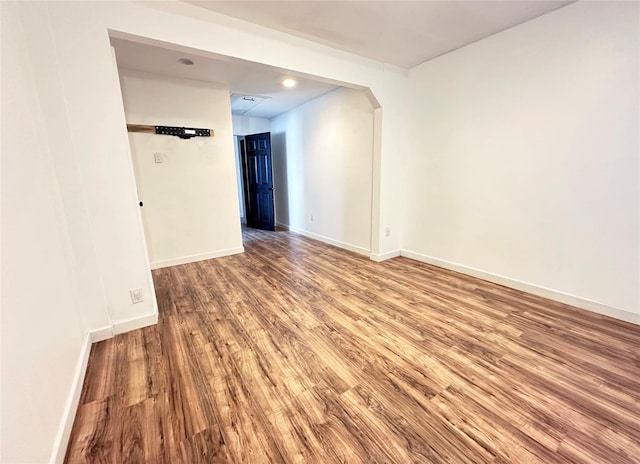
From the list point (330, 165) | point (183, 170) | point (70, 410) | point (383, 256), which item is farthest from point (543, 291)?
point (183, 170)

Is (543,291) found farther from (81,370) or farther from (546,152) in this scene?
(81,370)

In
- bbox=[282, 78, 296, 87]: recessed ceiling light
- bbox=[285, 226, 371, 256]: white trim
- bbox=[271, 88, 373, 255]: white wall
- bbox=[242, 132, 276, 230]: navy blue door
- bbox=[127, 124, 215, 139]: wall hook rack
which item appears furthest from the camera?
bbox=[242, 132, 276, 230]: navy blue door

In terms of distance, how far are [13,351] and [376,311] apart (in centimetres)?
228

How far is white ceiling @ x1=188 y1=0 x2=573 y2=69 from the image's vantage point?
2166mm

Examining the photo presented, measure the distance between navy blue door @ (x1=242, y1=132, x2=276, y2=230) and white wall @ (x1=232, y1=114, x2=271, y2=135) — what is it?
216mm

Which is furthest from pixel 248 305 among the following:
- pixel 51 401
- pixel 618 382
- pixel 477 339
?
pixel 618 382

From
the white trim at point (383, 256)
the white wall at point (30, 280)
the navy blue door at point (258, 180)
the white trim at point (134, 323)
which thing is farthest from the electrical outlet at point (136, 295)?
the navy blue door at point (258, 180)

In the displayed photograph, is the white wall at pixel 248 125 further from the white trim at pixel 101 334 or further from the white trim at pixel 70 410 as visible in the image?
the white trim at pixel 70 410

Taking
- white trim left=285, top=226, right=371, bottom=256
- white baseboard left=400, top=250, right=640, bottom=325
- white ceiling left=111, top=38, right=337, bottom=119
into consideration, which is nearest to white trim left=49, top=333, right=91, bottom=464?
white ceiling left=111, top=38, right=337, bottom=119

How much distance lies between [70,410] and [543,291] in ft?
12.5

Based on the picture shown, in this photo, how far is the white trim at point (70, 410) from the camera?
1.20 m

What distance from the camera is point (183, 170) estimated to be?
3.78 metres

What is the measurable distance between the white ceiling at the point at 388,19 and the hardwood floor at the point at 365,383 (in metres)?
2.59

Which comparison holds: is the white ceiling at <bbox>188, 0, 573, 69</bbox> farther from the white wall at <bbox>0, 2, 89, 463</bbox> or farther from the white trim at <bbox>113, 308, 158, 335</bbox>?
the white trim at <bbox>113, 308, 158, 335</bbox>
